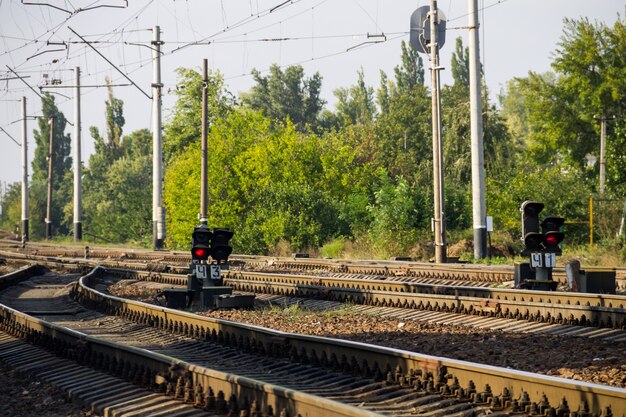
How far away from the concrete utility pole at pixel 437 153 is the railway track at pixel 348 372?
605 inches

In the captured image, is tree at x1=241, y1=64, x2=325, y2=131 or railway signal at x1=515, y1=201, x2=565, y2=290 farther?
tree at x1=241, y1=64, x2=325, y2=131

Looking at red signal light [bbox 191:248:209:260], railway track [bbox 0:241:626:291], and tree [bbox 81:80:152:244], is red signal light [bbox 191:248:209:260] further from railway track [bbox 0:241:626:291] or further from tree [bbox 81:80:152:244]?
tree [bbox 81:80:152:244]

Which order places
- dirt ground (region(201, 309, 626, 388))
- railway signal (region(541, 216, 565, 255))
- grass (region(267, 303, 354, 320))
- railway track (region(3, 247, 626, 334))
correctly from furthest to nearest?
grass (region(267, 303, 354, 320)) → railway signal (region(541, 216, 565, 255)) → railway track (region(3, 247, 626, 334)) → dirt ground (region(201, 309, 626, 388))

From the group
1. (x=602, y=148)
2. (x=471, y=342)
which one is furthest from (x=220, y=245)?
(x=602, y=148)

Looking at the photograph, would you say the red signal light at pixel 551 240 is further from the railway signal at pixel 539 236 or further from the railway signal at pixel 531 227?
the railway signal at pixel 531 227

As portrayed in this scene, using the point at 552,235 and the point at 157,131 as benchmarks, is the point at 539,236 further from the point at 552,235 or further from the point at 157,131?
the point at 157,131

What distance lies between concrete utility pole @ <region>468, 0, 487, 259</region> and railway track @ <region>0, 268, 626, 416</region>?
57.6 ft

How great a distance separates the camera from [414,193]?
3819cm

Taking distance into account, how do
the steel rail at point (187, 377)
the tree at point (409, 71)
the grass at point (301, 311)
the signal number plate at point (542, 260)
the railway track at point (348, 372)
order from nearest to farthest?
the steel rail at point (187, 377) < the railway track at point (348, 372) < the grass at point (301, 311) < the signal number plate at point (542, 260) < the tree at point (409, 71)

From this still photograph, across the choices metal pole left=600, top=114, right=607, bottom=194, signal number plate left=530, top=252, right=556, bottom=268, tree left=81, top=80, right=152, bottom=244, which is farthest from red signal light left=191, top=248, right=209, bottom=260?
tree left=81, top=80, right=152, bottom=244

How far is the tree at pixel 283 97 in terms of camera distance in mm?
117062

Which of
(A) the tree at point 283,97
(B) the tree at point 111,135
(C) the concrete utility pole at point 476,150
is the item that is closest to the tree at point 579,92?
(C) the concrete utility pole at point 476,150

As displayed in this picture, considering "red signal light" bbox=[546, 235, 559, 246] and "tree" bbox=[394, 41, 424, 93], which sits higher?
"tree" bbox=[394, 41, 424, 93]

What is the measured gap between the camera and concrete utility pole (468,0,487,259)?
30.9m
